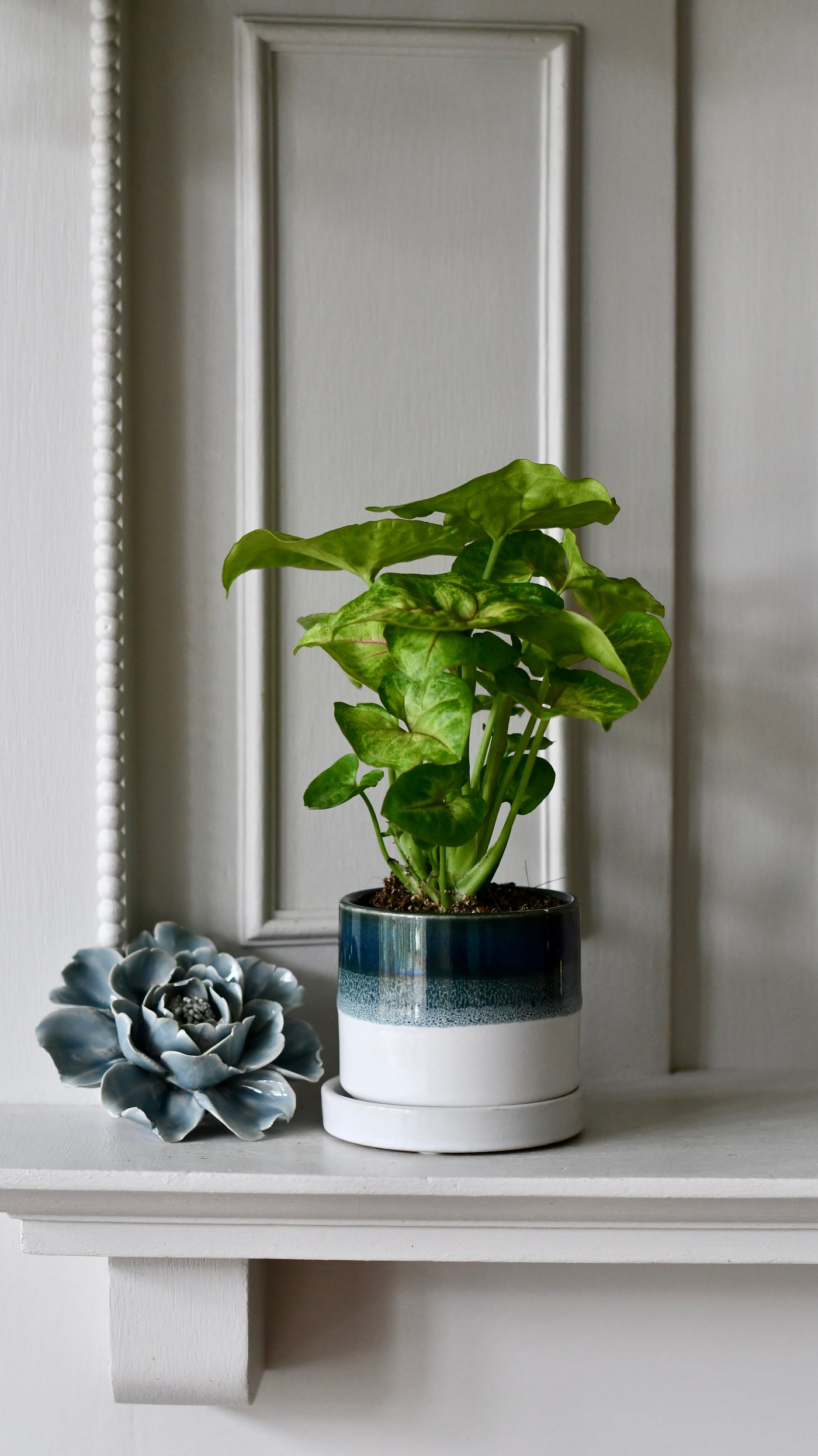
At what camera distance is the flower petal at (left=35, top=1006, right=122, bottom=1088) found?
0.55 m

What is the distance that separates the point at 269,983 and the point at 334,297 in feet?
1.19

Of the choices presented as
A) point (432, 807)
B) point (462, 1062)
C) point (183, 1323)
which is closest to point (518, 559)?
point (432, 807)

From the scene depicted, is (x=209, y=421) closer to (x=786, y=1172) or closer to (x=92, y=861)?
→ (x=92, y=861)

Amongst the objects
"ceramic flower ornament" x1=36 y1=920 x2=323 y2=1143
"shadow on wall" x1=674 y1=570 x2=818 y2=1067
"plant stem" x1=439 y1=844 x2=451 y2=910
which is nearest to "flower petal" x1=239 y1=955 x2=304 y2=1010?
"ceramic flower ornament" x1=36 y1=920 x2=323 y2=1143

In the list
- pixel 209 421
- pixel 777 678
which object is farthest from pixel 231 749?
pixel 777 678

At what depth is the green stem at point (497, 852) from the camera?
52cm

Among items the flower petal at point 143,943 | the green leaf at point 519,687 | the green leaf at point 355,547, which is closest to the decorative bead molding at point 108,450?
the flower petal at point 143,943

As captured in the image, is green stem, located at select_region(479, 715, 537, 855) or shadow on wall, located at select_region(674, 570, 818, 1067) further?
shadow on wall, located at select_region(674, 570, 818, 1067)

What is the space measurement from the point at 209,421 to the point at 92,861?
0.24 meters

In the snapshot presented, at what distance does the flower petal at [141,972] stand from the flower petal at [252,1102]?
0.20ft

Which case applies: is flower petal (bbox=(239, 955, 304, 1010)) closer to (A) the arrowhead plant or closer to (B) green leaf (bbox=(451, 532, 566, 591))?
(A) the arrowhead plant

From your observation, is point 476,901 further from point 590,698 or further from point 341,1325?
point 341,1325

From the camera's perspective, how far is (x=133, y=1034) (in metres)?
0.54

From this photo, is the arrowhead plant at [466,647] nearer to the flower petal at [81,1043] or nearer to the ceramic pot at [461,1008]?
the ceramic pot at [461,1008]
